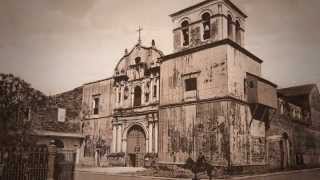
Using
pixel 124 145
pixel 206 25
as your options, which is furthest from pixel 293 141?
pixel 124 145

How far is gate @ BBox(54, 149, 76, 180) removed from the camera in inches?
267

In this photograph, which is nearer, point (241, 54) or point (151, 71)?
point (241, 54)

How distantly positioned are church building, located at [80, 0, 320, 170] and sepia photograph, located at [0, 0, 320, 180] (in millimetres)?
24

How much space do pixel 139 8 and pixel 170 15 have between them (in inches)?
26.7

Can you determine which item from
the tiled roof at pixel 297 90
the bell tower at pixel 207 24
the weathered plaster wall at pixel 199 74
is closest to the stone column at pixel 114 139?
the weathered plaster wall at pixel 199 74

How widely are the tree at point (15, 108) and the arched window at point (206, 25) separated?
13.2ft

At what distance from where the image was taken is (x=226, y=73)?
7594 mm

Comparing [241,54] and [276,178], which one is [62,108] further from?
[276,178]

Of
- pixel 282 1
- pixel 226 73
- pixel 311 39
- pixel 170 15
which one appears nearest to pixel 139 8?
pixel 170 15

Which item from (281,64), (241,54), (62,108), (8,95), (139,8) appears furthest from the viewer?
(62,108)

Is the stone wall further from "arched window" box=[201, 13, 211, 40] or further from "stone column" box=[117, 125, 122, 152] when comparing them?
"arched window" box=[201, 13, 211, 40]

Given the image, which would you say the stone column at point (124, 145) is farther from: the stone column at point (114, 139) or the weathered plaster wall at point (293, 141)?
the weathered plaster wall at point (293, 141)

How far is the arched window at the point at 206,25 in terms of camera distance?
320 inches

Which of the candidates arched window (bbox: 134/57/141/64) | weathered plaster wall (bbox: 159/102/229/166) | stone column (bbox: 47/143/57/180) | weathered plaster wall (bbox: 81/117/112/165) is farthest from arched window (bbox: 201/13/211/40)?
stone column (bbox: 47/143/57/180)
